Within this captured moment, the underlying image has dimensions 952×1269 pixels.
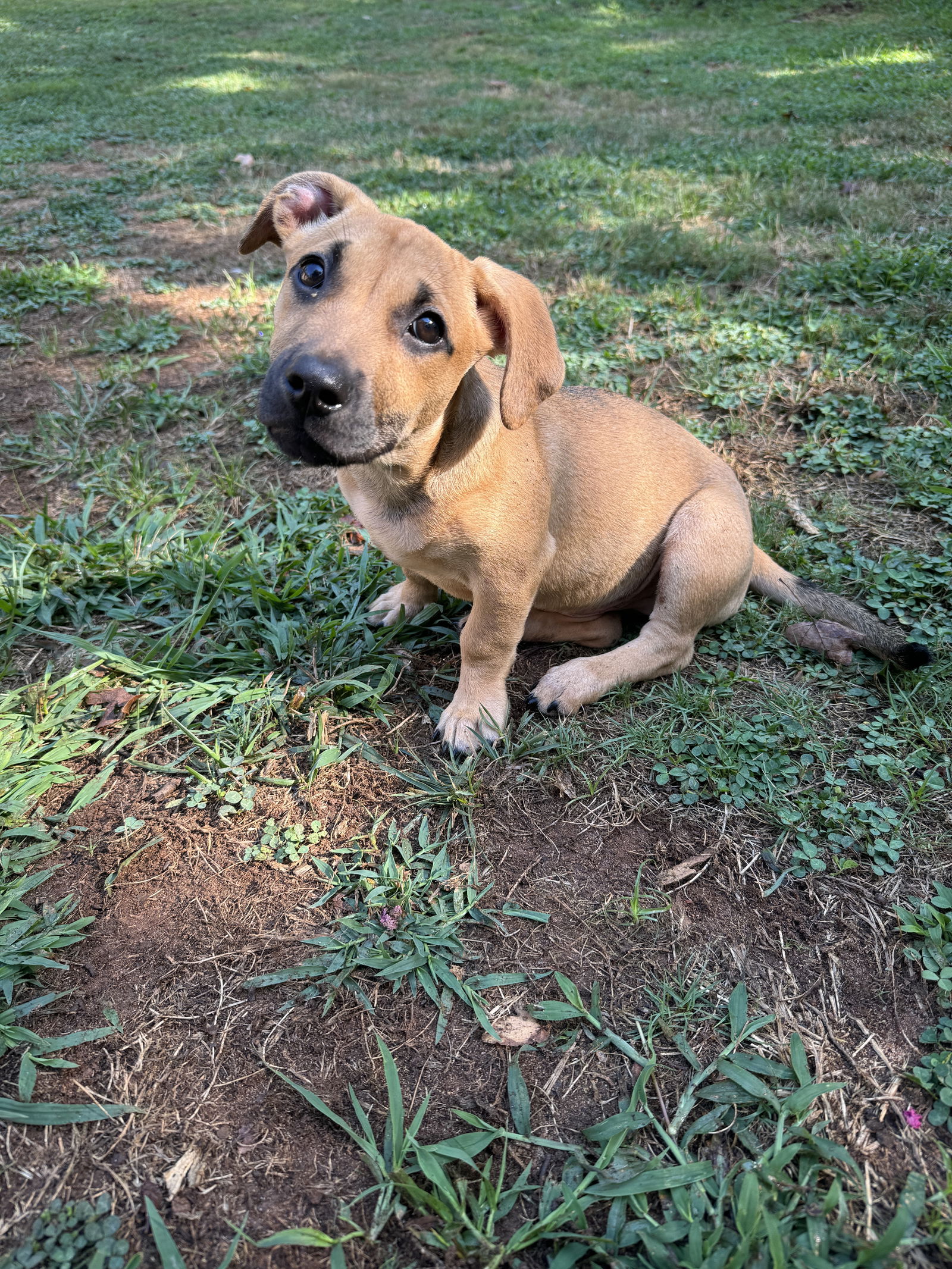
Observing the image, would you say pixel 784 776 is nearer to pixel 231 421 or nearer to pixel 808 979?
pixel 808 979

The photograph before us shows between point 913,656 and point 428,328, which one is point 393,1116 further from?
point 913,656

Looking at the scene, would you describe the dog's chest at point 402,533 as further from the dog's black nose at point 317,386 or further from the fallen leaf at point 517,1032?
the fallen leaf at point 517,1032

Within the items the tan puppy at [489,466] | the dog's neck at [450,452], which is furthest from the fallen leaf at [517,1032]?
the dog's neck at [450,452]

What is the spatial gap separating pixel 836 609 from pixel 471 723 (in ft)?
6.22

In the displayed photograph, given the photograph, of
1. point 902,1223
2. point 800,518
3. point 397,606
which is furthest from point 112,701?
point 800,518

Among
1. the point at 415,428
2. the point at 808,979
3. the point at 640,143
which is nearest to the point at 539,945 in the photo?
the point at 808,979

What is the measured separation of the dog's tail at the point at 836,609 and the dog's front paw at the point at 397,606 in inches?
71.3

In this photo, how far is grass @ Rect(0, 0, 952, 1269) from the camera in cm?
231

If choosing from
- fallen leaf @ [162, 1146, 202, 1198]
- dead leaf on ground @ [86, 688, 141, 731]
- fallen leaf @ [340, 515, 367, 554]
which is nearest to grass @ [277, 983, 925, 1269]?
fallen leaf @ [162, 1146, 202, 1198]

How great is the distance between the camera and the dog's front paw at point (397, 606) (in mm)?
4066

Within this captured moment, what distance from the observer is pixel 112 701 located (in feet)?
11.5

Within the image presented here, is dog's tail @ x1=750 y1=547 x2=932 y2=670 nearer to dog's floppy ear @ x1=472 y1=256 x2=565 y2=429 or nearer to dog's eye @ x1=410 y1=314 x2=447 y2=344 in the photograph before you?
dog's floppy ear @ x1=472 y1=256 x2=565 y2=429

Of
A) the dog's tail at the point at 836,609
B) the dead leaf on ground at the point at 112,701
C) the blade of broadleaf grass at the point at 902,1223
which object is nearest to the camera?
the blade of broadleaf grass at the point at 902,1223

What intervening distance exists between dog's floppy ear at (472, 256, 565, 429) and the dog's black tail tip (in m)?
2.04
